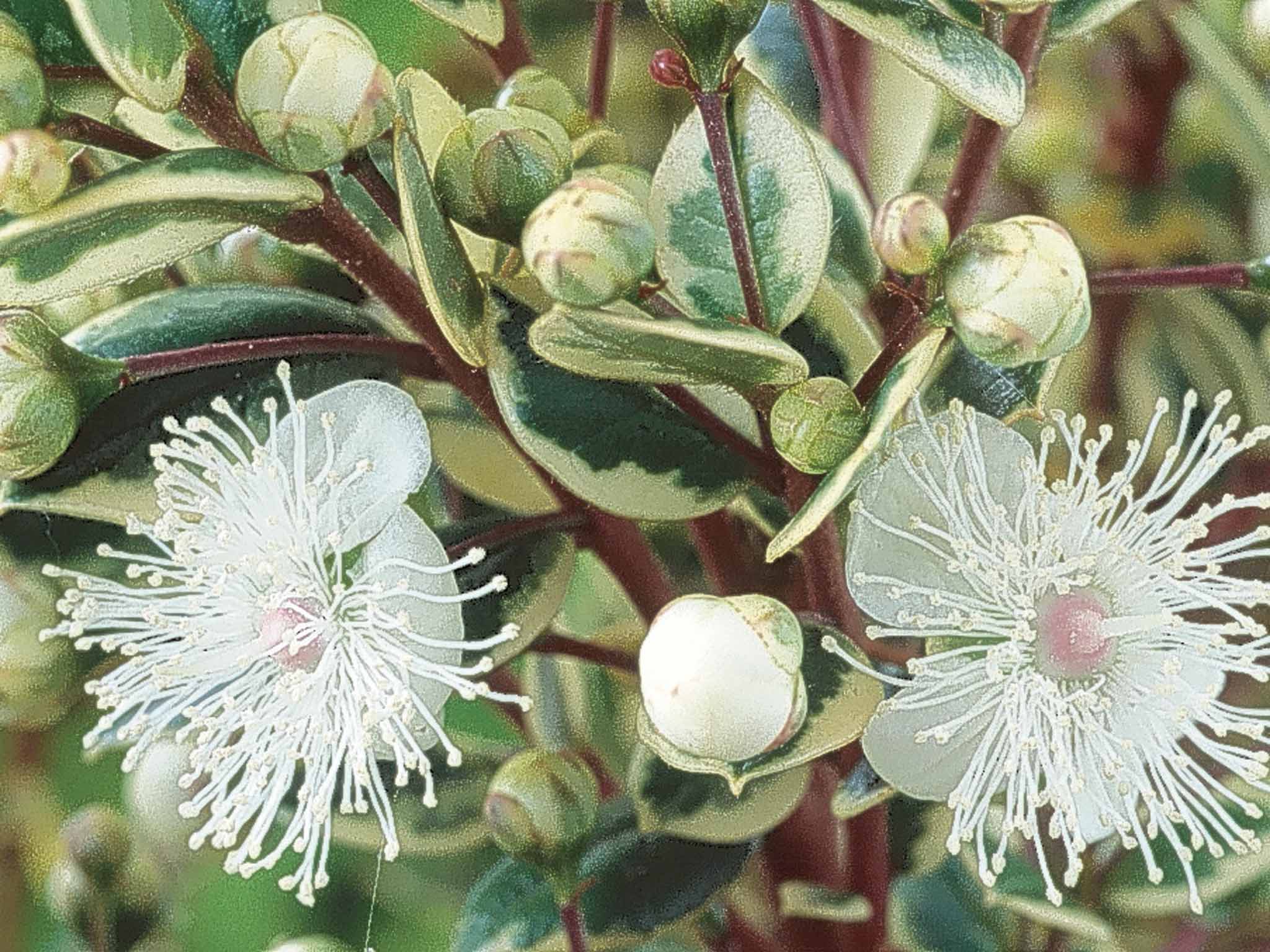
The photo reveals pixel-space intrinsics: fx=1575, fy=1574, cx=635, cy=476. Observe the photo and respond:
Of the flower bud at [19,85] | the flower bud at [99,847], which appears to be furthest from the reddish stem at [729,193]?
the flower bud at [99,847]

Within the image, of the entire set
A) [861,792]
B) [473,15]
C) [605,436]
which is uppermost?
[473,15]

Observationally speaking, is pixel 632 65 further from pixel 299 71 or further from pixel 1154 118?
pixel 299 71

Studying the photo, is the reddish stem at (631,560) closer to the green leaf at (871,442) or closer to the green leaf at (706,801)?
the green leaf at (706,801)

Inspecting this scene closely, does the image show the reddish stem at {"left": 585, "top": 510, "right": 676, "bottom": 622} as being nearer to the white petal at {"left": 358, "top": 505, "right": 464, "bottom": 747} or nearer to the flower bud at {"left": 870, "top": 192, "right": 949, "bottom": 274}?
the white petal at {"left": 358, "top": 505, "right": 464, "bottom": 747}

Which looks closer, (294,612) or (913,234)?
(913,234)

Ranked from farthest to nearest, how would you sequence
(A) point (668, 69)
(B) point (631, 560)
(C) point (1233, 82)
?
1. (C) point (1233, 82)
2. (B) point (631, 560)
3. (A) point (668, 69)

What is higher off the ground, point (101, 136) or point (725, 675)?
point (101, 136)

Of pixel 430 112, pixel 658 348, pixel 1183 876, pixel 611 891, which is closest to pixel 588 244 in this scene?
pixel 658 348

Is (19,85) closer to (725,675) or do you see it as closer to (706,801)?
(725,675)
